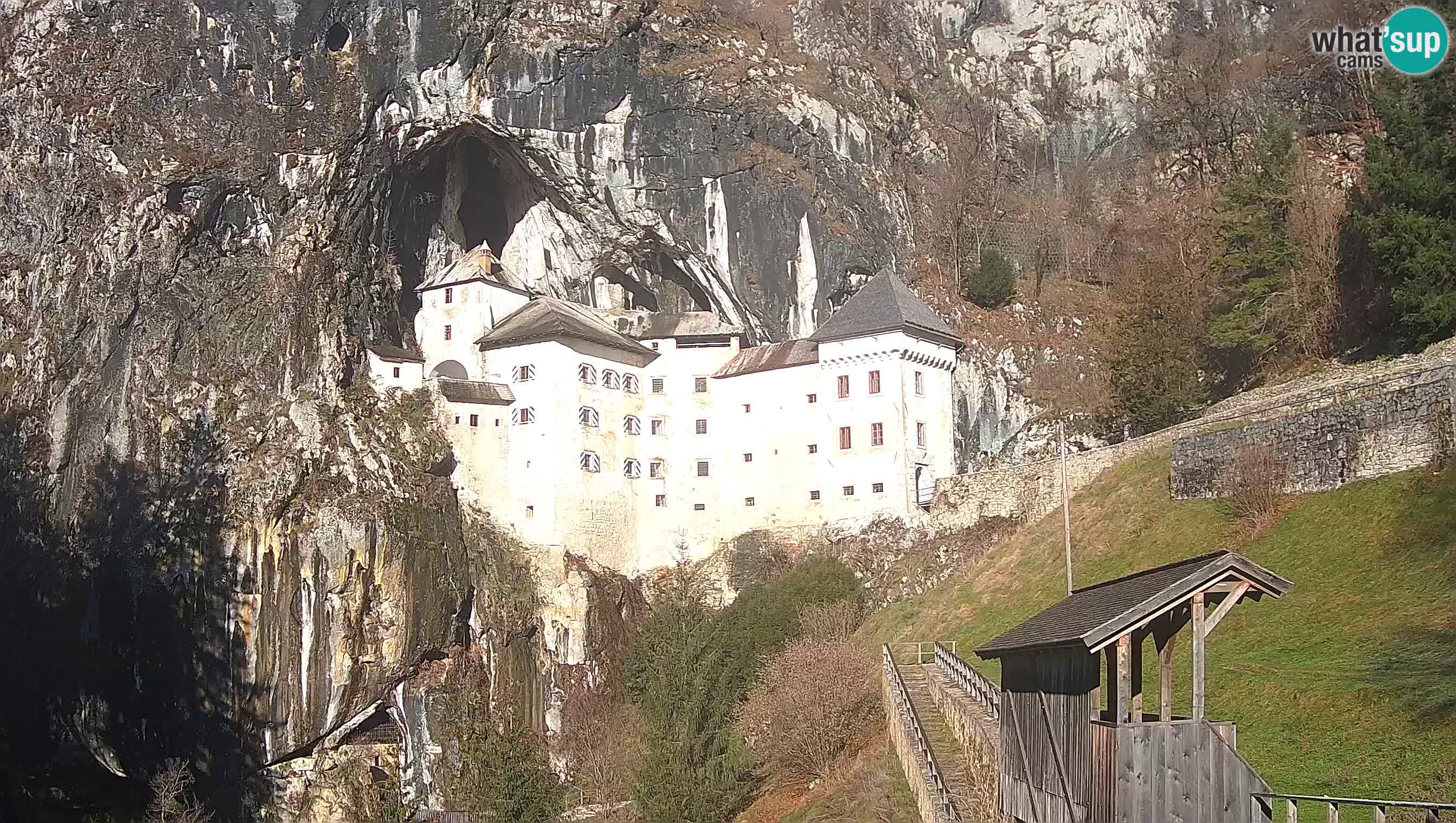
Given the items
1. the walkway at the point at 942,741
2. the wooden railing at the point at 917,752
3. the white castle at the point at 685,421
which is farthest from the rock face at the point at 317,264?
the walkway at the point at 942,741

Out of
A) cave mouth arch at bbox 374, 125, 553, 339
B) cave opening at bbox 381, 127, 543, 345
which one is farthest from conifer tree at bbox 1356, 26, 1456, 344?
cave opening at bbox 381, 127, 543, 345

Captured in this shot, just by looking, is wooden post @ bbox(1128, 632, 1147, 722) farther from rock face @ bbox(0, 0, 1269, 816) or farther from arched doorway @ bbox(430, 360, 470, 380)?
arched doorway @ bbox(430, 360, 470, 380)

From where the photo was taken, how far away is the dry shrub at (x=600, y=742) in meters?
42.6

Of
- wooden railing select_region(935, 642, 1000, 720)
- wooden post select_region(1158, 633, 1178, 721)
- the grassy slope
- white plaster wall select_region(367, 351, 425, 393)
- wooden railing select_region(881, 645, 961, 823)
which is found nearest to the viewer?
wooden post select_region(1158, 633, 1178, 721)

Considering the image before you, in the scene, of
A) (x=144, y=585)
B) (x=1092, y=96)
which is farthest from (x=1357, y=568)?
(x=1092, y=96)

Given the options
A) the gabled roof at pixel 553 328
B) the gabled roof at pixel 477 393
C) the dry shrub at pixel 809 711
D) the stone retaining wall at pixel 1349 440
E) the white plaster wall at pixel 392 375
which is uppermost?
the gabled roof at pixel 553 328

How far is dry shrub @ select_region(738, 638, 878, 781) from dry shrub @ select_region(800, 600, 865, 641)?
331 cm

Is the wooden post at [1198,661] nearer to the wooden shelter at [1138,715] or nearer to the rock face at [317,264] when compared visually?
the wooden shelter at [1138,715]

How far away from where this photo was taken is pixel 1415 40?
152 feet

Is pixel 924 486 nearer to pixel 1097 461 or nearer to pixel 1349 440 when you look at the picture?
pixel 1097 461

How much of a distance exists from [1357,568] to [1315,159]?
112ft

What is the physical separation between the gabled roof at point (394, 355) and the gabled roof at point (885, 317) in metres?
14.2

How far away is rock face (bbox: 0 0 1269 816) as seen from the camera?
4938 centimetres

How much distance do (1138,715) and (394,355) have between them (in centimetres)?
4102
